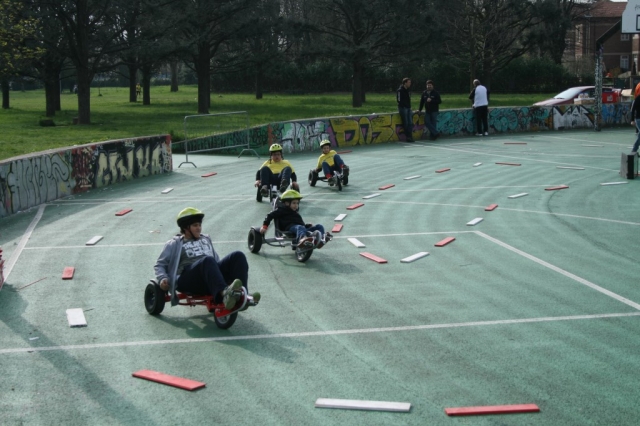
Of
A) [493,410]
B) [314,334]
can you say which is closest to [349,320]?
[314,334]

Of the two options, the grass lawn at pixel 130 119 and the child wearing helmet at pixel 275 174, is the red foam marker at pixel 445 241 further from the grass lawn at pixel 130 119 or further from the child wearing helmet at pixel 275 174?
the grass lawn at pixel 130 119

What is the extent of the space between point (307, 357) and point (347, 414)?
1.53 meters

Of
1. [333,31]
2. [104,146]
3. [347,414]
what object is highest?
[333,31]

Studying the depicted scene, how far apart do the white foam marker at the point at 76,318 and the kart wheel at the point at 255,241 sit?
3804mm

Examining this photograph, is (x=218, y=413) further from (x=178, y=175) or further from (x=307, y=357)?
(x=178, y=175)

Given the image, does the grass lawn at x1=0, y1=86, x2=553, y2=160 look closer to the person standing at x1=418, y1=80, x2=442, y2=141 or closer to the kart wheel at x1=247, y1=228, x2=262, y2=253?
the person standing at x1=418, y1=80, x2=442, y2=141

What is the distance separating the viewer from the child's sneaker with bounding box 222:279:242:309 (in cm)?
898

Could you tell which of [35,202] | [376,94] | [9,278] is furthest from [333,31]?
[9,278]

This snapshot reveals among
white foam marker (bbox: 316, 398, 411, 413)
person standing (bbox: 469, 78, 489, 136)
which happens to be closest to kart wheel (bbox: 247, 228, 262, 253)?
white foam marker (bbox: 316, 398, 411, 413)

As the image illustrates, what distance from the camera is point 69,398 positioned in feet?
24.5

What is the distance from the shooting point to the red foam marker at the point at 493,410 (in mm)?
6992

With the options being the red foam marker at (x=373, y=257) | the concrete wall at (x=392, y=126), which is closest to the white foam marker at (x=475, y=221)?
the red foam marker at (x=373, y=257)

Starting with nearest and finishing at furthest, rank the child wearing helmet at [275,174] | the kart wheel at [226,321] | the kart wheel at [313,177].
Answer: the kart wheel at [226,321], the child wearing helmet at [275,174], the kart wheel at [313,177]

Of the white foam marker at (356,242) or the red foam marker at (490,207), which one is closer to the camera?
the white foam marker at (356,242)
